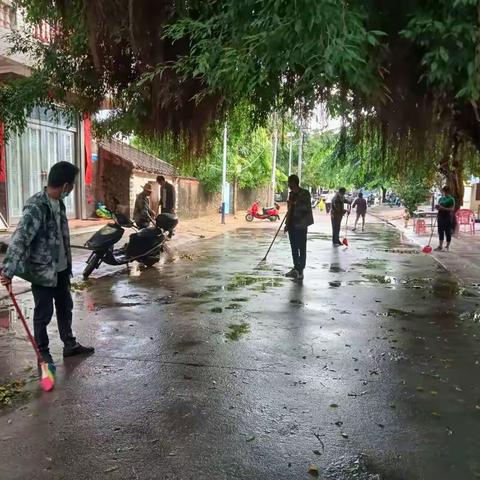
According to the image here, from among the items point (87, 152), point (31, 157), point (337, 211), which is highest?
point (87, 152)

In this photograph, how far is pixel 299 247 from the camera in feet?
32.7

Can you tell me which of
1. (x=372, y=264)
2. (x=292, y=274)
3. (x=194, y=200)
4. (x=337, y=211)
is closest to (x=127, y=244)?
(x=292, y=274)

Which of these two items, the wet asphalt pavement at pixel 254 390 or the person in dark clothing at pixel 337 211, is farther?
the person in dark clothing at pixel 337 211

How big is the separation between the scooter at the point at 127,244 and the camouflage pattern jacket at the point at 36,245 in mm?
4542

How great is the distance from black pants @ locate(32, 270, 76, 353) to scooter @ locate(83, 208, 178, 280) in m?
4.27

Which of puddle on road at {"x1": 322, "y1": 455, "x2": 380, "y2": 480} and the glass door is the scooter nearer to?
the glass door

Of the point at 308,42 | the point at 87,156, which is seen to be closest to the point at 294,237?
the point at 308,42

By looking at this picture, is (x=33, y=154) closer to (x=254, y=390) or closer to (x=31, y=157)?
(x=31, y=157)

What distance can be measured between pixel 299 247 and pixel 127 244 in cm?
337

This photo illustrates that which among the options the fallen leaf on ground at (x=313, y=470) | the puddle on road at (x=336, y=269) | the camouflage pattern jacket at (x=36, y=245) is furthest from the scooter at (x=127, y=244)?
the fallen leaf on ground at (x=313, y=470)

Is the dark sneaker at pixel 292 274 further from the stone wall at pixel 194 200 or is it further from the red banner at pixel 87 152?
the stone wall at pixel 194 200

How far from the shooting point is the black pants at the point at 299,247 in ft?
32.4

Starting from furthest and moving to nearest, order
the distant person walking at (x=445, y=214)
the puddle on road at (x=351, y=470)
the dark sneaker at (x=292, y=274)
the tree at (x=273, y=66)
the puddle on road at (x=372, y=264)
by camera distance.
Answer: the distant person walking at (x=445, y=214)
the puddle on road at (x=372, y=264)
the dark sneaker at (x=292, y=274)
the tree at (x=273, y=66)
the puddle on road at (x=351, y=470)

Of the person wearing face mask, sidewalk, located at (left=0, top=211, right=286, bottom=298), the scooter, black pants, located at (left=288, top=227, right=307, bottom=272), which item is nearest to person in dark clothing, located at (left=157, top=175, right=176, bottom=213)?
sidewalk, located at (left=0, top=211, right=286, bottom=298)
